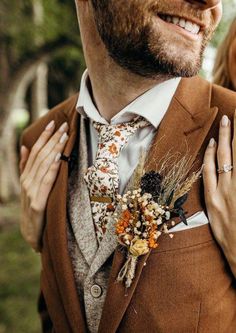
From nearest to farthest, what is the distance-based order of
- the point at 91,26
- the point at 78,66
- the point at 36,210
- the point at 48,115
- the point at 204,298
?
the point at 204,298, the point at 91,26, the point at 36,210, the point at 48,115, the point at 78,66

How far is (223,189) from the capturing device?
165cm

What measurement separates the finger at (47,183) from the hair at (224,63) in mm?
1091

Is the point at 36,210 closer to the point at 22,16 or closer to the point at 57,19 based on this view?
the point at 22,16

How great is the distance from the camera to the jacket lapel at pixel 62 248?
1820 millimetres

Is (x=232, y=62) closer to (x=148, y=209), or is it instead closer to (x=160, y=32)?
(x=160, y=32)

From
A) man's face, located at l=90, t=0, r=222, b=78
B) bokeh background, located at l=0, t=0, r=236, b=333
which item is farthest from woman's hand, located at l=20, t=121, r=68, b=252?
bokeh background, located at l=0, t=0, r=236, b=333

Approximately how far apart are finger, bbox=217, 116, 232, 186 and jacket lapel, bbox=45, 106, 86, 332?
26.4 inches

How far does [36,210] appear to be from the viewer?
2.10m

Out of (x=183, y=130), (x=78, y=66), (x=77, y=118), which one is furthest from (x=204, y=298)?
(x=78, y=66)

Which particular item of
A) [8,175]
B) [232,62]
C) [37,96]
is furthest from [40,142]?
[37,96]

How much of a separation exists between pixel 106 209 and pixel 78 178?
252 mm

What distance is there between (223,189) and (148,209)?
0.28 metres

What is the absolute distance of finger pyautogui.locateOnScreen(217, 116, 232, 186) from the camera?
1655mm

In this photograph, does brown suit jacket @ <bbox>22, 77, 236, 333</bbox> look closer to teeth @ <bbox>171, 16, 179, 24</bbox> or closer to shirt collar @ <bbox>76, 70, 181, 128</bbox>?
shirt collar @ <bbox>76, 70, 181, 128</bbox>
